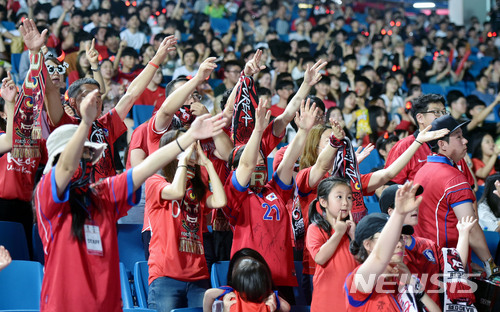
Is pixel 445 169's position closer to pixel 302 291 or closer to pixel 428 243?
pixel 428 243

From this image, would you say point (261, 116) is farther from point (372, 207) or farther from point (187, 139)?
point (372, 207)

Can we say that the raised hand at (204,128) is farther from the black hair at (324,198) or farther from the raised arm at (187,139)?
the black hair at (324,198)

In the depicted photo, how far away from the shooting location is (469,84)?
1286cm

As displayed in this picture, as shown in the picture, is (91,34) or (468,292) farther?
(91,34)

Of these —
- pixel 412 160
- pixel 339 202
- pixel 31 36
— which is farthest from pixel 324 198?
pixel 31 36

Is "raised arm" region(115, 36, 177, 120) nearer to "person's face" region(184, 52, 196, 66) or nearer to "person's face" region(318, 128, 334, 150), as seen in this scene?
"person's face" region(318, 128, 334, 150)

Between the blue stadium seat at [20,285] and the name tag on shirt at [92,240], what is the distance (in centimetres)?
112

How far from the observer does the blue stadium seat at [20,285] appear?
151 inches

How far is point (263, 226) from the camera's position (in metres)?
4.12

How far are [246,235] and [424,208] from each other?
130cm

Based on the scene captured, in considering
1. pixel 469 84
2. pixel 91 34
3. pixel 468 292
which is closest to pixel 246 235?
pixel 468 292

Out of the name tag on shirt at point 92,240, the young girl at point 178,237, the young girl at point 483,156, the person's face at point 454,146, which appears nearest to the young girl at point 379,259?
the young girl at point 178,237

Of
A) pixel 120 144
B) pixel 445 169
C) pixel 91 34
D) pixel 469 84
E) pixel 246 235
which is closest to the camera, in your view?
pixel 246 235

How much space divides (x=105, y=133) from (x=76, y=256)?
5.32 ft
